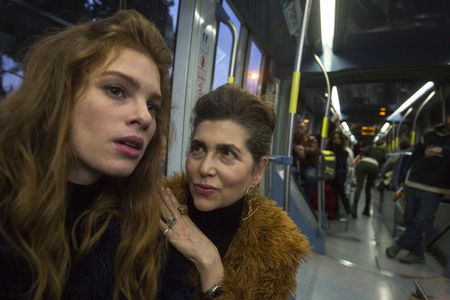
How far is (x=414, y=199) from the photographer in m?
3.58

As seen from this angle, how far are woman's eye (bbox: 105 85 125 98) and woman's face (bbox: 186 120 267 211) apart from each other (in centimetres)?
43

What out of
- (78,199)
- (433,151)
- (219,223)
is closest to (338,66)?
(433,151)

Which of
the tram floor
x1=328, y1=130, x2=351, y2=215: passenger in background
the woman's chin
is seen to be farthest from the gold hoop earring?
x1=328, y1=130, x2=351, y2=215: passenger in background

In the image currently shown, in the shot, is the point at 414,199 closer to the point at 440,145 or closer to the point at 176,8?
the point at 440,145

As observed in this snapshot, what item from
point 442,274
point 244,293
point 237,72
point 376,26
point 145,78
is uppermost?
point 376,26

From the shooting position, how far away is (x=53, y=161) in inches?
29.0

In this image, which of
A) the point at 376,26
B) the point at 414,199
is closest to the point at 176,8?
the point at 376,26

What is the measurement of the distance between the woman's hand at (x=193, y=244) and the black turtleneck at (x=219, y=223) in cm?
7

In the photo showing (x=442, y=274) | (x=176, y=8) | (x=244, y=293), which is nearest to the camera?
(x=244, y=293)

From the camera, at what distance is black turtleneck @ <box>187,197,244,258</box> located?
1159 mm

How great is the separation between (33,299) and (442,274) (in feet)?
12.7

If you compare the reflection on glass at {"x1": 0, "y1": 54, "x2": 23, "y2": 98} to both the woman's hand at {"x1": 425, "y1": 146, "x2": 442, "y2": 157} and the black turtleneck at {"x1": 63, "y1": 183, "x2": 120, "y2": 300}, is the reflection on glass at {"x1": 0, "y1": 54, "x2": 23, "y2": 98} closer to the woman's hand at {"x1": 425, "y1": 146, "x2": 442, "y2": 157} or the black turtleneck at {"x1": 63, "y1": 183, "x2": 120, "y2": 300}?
the black turtleneck at {"x1": 63, "y1": 183, "x2": 120, "y2": 300}

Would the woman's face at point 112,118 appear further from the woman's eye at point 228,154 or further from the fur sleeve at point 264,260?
the fur sleeve at point 264,260

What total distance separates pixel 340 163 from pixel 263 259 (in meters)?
4.39
